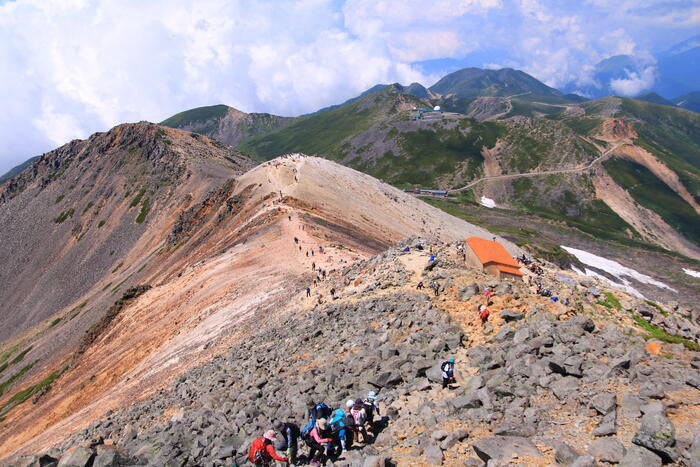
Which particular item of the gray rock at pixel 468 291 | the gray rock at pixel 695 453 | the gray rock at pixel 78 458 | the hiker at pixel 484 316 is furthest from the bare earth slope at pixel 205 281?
the gray rock at pixel 695 453

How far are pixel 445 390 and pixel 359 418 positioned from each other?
156 inches

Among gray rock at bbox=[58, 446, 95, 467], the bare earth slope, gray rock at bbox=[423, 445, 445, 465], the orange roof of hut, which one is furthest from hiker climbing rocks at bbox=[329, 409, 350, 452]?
the orange roof of hut

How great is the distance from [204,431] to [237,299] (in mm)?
26214

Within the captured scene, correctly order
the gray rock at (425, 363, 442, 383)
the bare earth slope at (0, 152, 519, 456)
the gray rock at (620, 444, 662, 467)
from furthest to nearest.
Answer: the bare earth slope at (0, 152, 519, 456) < the gray rock at (425, 363, 442, 383) < the gray rock at (620, 444, 662, 467)

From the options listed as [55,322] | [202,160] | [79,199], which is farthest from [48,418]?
[79,199]

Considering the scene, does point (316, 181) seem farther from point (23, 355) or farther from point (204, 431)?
point (204, 431)

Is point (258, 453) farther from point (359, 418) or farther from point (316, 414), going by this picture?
point (359, 418)

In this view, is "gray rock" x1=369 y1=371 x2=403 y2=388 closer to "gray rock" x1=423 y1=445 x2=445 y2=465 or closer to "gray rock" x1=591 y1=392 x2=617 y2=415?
"gray rock" x1=423 y1=445 x2=445 y2=465

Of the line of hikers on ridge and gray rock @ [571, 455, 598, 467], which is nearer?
gray rock @ [571, 455, 598, 467]

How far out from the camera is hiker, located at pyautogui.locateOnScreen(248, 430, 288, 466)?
14688mm

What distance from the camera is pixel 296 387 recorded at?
20094 millimetres

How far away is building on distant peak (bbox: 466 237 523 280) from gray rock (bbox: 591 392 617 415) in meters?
20.1

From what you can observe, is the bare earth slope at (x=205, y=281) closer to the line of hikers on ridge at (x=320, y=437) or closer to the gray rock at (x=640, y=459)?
the line of hikers on ridge at (x=320, y=437)

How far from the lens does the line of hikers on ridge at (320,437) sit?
1450 cm
